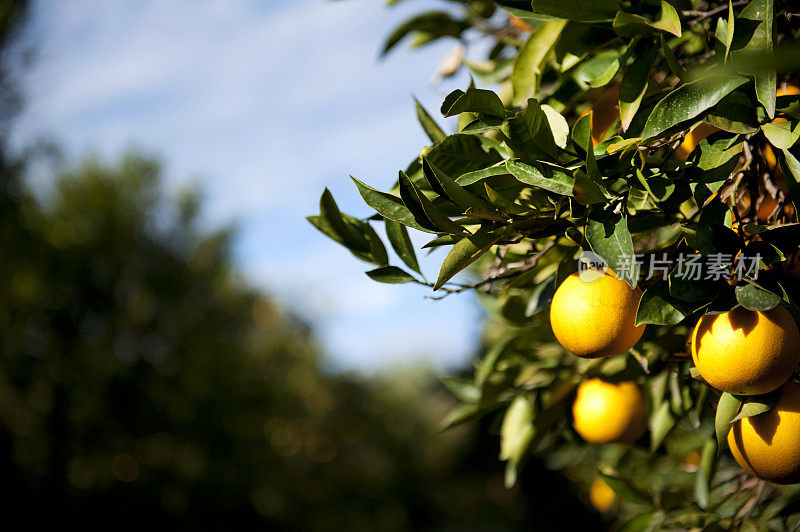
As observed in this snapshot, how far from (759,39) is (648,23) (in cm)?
10

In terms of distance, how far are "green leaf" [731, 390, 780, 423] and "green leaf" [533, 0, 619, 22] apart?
1.41 ft

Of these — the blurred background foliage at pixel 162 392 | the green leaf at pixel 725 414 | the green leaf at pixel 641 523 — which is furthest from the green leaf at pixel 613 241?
the blurred background foliage at pixel 162 392

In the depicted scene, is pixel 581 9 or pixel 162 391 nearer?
pixel 581 9

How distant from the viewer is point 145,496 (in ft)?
20.0

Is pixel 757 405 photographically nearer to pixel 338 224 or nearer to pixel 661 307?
pixel 661 307

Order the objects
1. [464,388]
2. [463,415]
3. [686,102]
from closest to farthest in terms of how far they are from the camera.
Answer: [686,102] < [463,415] < [464,388]

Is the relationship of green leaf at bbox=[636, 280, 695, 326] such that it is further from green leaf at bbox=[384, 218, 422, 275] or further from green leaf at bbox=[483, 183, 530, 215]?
green leaf at bbox=[384, 218, 422, 275]

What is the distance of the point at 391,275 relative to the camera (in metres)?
0.72

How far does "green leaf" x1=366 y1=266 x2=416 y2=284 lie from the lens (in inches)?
28.4

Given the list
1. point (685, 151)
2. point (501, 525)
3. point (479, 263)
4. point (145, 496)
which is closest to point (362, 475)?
point (501, 525)

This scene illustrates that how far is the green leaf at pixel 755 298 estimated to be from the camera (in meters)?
0.51

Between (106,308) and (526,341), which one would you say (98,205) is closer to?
(106,308)

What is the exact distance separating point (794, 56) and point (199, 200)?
8.25 m

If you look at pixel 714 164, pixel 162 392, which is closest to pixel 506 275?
pixel 714 164
